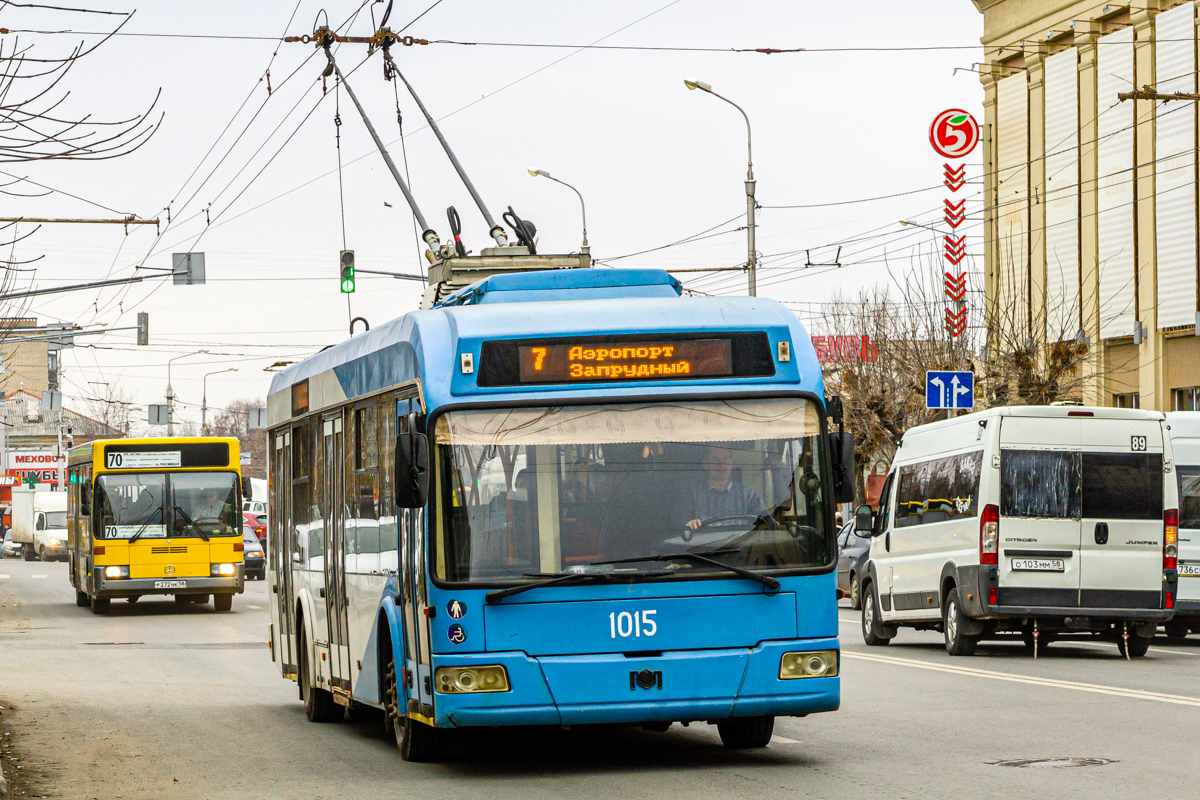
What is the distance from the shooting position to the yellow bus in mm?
30000

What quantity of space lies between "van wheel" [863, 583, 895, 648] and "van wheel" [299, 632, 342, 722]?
887 centimetres

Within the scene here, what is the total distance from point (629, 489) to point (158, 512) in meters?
21.7

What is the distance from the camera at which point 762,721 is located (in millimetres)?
10906

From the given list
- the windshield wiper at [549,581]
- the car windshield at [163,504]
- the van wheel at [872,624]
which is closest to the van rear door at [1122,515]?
the van wheel at [872,624]

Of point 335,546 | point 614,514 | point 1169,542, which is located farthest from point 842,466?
point 1169,542

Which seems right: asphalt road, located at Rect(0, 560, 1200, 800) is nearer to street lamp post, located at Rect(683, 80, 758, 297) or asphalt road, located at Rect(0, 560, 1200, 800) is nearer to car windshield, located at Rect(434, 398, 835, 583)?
car windshield, located at Rect(434, 398, 835, 583)

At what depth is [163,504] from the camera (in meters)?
30.1

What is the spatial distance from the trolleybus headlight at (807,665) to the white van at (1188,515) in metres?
11.5

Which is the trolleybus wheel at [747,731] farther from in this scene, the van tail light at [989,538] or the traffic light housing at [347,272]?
the traffic light housing at [347,272]

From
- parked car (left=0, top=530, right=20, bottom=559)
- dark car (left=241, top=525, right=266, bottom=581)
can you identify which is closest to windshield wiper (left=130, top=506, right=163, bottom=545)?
dark car (left=241, top=525, right=266, bottom=581)

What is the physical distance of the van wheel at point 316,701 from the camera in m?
13.8

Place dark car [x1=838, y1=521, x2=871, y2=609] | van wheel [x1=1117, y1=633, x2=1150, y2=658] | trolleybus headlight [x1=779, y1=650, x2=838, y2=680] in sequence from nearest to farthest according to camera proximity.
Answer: trolleybus headlight [x1=779, y1=650, x2=838, y2=680]
van wheel [x1=1117, y1=633, x2=1150, y2=658]
dark car [x1=838, y1=521, x2=871, y2=609]

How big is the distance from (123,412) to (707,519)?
95.0 m

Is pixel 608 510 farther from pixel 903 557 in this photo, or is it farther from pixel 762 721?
pixel 903 557
